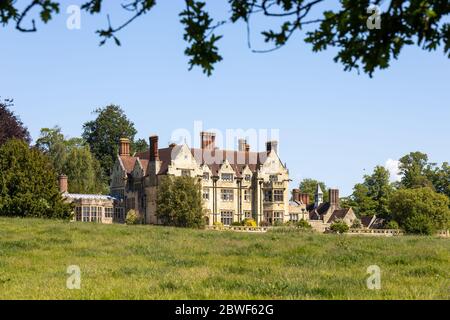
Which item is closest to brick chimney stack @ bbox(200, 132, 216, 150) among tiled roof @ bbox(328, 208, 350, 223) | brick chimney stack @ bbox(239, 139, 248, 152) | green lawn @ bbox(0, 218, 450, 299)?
brick chimney stack @ bbox(239, 139, 248, 152)

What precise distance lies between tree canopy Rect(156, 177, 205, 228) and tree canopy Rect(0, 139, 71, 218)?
13102 millimetres

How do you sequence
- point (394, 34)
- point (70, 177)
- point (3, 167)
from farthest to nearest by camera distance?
point (70, 177) < point (3, 167) < point (394, 34)

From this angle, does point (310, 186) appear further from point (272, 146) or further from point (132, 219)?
point (132, 219)

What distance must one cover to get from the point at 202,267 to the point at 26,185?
3323 centimetres

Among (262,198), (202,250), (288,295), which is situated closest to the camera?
(288,295)

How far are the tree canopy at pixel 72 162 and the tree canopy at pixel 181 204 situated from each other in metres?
24.4

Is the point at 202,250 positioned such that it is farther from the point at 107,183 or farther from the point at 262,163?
the point at 107,183

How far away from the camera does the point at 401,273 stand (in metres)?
17.9

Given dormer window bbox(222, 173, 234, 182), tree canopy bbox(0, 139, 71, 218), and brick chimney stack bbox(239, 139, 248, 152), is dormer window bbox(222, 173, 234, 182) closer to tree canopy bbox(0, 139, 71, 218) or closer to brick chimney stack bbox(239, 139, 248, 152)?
brick chimney stack bbox(239, 139, 248, 152)

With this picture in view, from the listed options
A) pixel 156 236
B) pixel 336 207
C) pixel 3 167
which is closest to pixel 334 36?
pixel 156 236

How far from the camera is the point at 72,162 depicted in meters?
91.2

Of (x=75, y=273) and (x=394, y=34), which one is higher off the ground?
(x=394, y=34)

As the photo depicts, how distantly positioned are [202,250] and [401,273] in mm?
8070

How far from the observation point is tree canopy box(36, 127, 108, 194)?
9069 cm
